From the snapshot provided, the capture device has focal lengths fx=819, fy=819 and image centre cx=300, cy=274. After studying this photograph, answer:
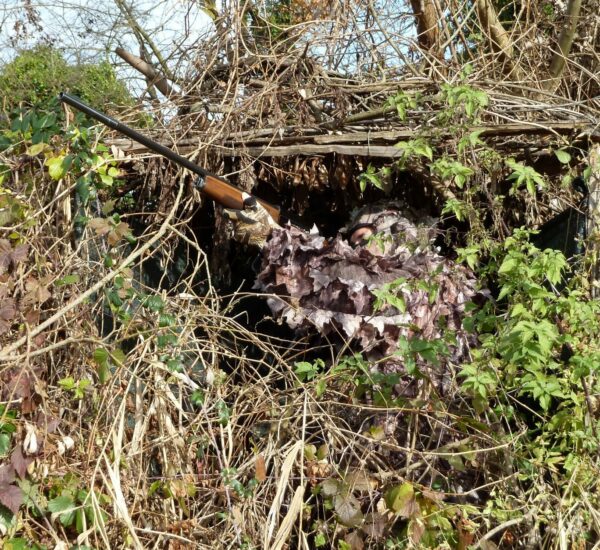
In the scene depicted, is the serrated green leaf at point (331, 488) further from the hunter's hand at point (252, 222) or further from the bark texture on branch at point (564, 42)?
the bark texture on branch at point (564, 42)

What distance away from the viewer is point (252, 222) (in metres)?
4.57

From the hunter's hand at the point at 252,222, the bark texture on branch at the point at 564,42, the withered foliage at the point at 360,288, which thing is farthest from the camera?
the bark texture on branch at the point at 564,42

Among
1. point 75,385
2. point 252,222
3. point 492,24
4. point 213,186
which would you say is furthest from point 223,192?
point 492,24

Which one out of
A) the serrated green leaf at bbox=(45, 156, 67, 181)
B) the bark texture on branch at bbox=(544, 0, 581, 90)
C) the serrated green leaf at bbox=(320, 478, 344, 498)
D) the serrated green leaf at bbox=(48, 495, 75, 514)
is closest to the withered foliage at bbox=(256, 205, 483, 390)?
the serrated green leaf at bbox=(320, 478, 344, 498)

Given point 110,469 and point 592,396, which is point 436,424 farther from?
point 110,469

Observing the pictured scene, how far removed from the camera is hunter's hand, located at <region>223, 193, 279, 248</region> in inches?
179

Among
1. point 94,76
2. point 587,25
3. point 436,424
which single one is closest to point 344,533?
point 436,424

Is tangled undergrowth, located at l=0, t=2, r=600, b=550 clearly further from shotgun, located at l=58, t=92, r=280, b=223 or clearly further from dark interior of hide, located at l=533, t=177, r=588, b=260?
shotgun, located at l=58, t=92, r=280, b=223

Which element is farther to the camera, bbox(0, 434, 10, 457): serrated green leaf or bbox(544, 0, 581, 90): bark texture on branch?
bbox(544, 0, 581, 90): bark texture on branch

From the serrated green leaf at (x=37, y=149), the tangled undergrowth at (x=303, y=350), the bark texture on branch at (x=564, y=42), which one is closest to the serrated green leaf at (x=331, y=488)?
the tangled undergrowth at (x=303, y=350)

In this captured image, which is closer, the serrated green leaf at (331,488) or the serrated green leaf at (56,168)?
the serrated green leaf at (331,488)

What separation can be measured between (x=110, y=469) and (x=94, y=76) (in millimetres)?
7599

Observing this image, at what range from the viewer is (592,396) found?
3.62m

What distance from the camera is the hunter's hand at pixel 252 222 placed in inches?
179
